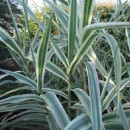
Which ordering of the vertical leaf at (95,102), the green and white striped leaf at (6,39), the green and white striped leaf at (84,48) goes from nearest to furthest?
the vertical leaf at (95,102), the green and white striped leaf at (84,48), the green and white striped leaf at (6,39)

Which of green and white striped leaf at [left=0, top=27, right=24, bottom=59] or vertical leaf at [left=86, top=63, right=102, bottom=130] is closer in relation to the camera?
vertical leaf at [left=86, top=63, right=102, bottom=130]

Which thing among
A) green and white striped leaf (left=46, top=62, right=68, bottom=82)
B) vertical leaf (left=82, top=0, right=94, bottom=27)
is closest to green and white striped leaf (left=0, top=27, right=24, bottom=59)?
green and white striped leaf (left=46, top=62, right=68, bottom=82)

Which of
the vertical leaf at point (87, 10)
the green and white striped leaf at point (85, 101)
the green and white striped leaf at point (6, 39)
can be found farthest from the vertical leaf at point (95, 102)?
the green and white striped leaf at point (6, 39)

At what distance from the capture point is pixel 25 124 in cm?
121

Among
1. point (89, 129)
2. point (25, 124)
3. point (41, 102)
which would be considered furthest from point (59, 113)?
point (25, 124)

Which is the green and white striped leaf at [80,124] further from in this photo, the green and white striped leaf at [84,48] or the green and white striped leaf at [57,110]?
the green and white striped leaf at [84,48]

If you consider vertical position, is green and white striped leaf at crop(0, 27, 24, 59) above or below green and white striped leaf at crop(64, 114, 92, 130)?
above

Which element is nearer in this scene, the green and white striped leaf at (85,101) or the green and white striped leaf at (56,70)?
the green and white striped leaf at (85,101)

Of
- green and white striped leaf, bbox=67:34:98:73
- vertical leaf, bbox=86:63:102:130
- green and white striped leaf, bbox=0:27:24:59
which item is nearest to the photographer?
vertical leaf, bbox=86:63:102:130

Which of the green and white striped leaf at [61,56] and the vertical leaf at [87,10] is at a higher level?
the vertical leaf at [87,10]

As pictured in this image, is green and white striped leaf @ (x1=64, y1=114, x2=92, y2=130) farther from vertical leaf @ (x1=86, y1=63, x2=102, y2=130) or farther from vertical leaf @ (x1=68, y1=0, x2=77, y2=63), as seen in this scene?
vertical leaf @ (x1=68, y1=0, x2=77, y2=63)

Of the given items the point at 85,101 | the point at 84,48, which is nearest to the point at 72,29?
the point at 84,48

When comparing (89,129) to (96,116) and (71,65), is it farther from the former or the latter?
(71,65)

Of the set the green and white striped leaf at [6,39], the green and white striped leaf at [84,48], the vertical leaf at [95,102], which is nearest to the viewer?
the vertical leaf at [95,102]
